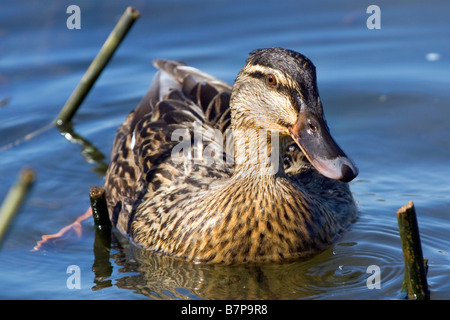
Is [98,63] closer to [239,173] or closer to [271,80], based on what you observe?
[239,173]

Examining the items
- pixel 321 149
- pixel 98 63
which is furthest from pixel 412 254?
pixel 98 63

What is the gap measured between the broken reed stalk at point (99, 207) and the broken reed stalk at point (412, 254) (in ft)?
9.08

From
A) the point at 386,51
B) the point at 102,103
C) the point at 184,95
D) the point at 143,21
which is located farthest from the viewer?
the point at 143,21

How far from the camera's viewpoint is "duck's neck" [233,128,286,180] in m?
6.44

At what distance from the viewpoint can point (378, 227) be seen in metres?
→ 7.21

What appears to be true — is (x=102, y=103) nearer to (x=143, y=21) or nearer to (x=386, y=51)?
Answer: (x=143, y=21)

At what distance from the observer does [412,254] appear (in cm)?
490

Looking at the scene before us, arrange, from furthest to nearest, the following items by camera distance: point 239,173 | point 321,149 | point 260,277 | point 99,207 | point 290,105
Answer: point 99,207
point 239,173
point 260,277
point 290,105
point 321,149

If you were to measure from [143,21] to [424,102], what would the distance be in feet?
15.3

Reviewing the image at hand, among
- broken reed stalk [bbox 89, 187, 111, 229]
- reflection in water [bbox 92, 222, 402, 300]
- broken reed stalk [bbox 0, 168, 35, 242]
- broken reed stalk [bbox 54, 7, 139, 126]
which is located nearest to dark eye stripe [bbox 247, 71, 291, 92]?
reflection in water [bbox 92, 222, 402, 300]

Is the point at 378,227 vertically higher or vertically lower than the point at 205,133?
lower

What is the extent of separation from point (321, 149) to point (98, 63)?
3.96 m
